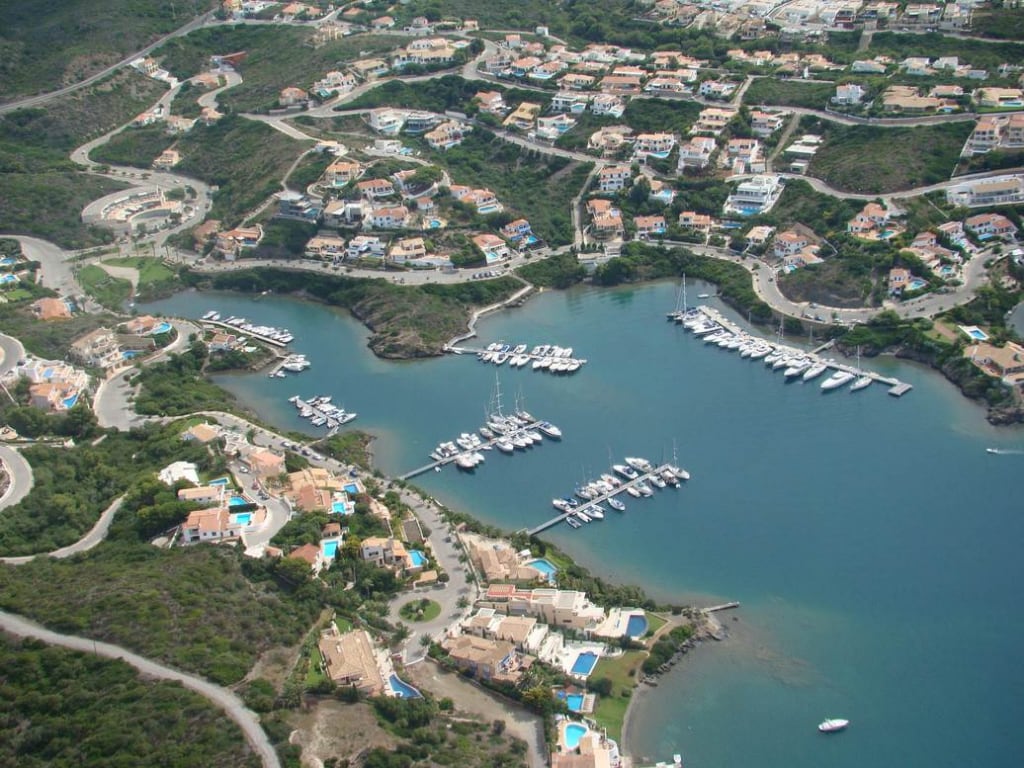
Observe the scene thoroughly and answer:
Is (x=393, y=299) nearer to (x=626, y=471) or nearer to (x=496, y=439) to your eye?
(x=496, y=439)

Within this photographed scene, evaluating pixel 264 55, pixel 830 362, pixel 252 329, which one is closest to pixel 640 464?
pixel 830 362

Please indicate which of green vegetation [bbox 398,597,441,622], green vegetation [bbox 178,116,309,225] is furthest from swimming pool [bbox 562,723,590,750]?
green vegetation [bbox 178,116,309,225]

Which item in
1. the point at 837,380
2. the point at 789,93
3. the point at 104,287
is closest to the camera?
the point at 837,380

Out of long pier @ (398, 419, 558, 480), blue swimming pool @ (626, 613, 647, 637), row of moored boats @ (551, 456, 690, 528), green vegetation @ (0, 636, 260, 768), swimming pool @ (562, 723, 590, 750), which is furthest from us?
long pier @ (398, 419, 558, 480)

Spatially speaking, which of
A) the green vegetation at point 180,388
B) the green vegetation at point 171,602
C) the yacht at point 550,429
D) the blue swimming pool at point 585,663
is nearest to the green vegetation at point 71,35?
the green vegetation at point 180,388

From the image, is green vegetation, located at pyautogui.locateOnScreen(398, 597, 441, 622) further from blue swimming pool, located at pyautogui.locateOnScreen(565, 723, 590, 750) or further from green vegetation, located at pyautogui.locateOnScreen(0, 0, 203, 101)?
green vegetation, located at pyautogui.locateOnScreen(0, 0, 203, 101)

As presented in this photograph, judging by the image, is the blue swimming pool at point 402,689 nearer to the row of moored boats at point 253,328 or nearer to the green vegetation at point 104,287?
the row of moored boats at point 253,328

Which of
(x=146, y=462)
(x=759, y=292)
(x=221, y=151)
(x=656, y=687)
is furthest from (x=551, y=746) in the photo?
(x=221, y=151)
